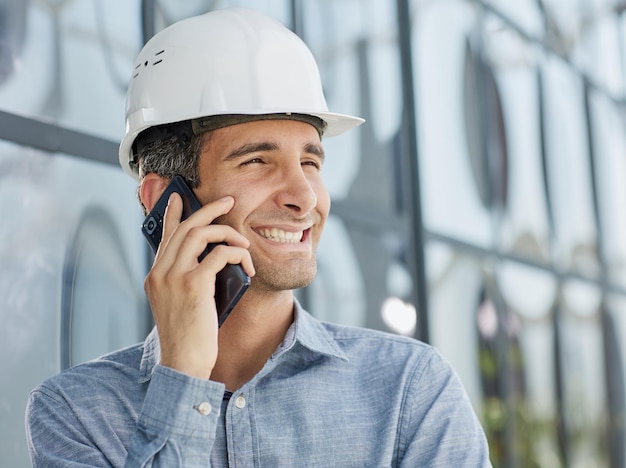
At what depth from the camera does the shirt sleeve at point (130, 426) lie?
1.92 meters

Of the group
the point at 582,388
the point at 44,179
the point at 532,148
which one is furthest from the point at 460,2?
the point at 44,179

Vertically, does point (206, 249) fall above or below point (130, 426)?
above

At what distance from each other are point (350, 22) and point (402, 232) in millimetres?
1103

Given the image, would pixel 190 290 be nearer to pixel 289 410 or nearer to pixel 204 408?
pixel 204 408

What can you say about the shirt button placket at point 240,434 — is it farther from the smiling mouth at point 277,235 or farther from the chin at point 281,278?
the smiling mouth at point 277,235

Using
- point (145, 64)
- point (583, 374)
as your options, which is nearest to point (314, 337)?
point (145, 64)

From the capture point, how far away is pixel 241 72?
239cm

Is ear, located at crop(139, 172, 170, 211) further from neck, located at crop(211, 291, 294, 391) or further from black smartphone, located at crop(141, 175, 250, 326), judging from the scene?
neck, located at crop(211, 291, 294, 391)

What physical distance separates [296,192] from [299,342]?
0.36m

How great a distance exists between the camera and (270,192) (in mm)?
2297

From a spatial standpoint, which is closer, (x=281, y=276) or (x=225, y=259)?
(x=225, y=259)

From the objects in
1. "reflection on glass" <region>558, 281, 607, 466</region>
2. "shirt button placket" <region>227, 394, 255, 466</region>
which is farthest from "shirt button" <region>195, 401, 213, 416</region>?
"reflection on glass" <region>558, 281, 607, 466</region>

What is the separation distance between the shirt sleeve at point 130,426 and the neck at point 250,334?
28cm

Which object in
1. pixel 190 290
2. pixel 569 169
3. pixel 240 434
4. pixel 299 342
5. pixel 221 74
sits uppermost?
pixel 569 169
